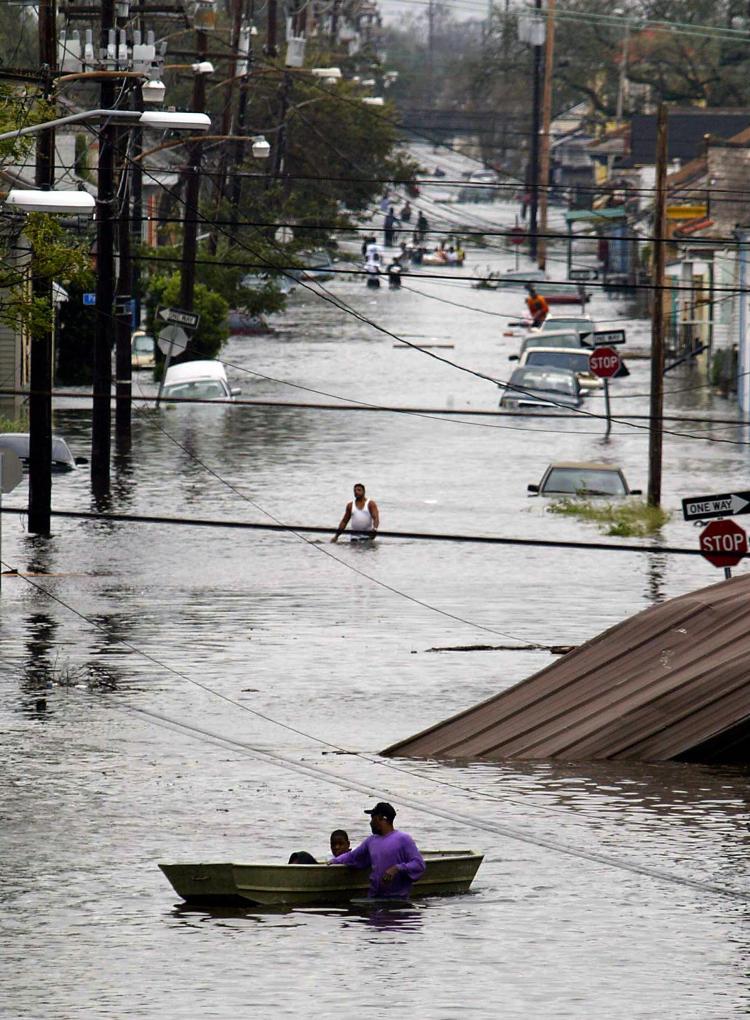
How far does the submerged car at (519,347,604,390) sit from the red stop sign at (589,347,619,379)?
1504cm

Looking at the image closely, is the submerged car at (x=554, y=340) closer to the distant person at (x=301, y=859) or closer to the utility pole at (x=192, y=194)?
the utility pole at (x=192, y=194)

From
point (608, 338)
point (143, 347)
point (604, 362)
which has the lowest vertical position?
point (143, 347)

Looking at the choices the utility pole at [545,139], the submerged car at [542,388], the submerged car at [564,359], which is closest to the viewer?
the submerged car at [542,388]

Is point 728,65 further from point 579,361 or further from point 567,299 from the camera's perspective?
point 579,361

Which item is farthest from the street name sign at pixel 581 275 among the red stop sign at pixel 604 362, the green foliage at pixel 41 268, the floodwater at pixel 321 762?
the green foliage at pixel 41 268

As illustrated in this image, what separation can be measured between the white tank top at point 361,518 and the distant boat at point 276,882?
20.6 meters

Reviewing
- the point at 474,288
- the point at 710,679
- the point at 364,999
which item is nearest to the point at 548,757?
the point at 710,679

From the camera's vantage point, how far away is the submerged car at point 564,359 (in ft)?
222

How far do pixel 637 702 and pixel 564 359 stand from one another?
4265 centimetres

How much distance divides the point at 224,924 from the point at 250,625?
49.3 ft

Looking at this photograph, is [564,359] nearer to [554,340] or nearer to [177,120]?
[554,340]

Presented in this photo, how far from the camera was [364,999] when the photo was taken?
56.4 ft

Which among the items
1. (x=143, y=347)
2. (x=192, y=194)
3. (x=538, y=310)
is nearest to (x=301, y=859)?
(x=192, y=194)

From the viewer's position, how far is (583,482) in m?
47.8
